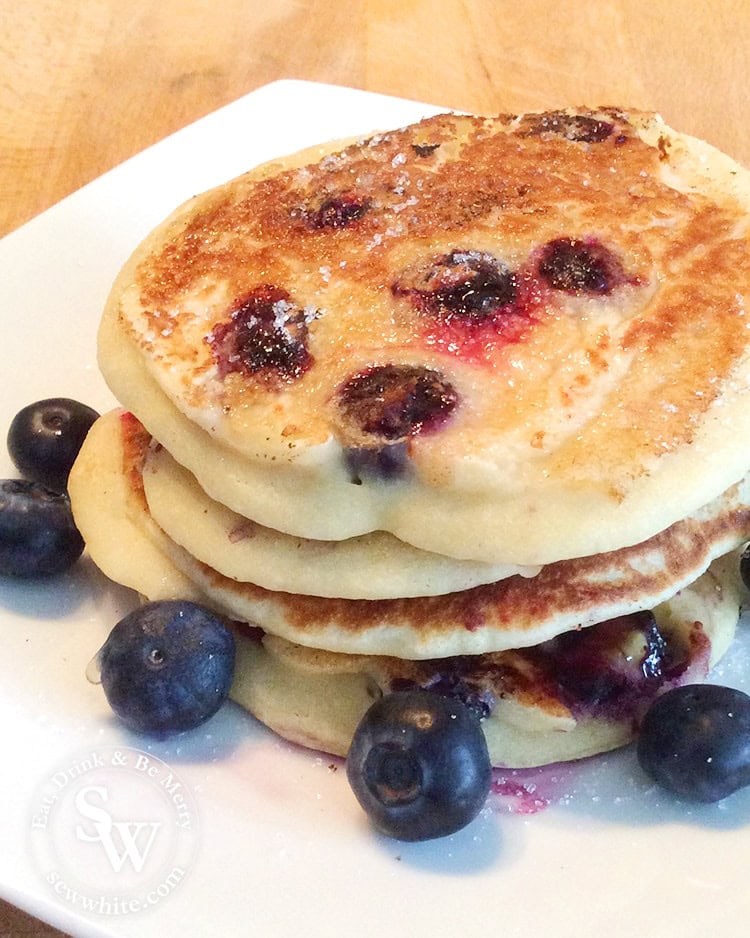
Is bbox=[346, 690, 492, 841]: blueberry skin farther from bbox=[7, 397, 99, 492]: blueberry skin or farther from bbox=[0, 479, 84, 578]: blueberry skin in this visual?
bbox=[7, 397, 99, 492]: blueberry skin

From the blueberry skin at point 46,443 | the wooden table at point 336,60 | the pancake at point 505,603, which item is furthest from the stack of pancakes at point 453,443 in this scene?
the wooden table at point 336,60

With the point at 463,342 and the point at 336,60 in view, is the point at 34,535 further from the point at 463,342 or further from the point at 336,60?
the point at 336,60

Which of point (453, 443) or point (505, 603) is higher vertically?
point (453, 443)

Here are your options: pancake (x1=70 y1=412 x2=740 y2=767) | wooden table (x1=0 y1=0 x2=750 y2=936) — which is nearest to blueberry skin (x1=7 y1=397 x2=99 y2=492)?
pancake (x1=70 y1=412 x2=740 y2=767)

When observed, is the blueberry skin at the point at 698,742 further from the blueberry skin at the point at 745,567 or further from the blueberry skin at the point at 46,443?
the blueberry skin at the point at 46,443

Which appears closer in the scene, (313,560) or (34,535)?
(313,560)

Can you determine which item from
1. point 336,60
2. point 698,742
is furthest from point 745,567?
point 336,60

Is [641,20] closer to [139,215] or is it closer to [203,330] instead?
[139,215]
